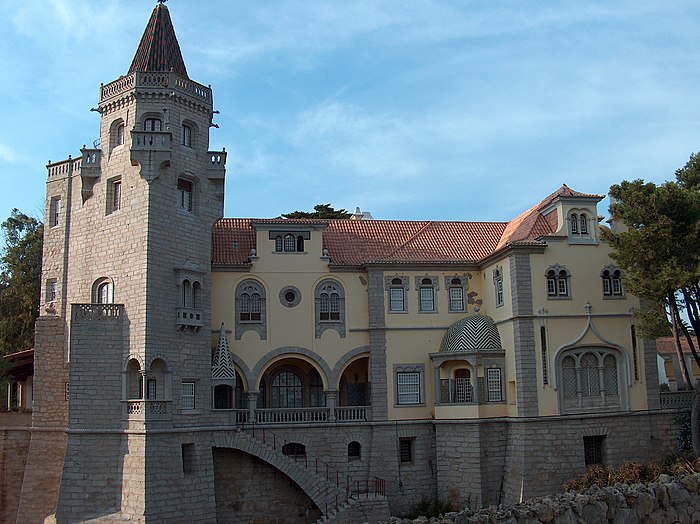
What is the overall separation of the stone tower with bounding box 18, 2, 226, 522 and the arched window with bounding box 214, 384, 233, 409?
2.44 meters

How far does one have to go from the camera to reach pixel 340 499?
30.9m

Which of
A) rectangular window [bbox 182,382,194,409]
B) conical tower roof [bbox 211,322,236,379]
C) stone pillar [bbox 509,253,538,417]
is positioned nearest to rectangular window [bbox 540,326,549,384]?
stone pillar [bbox 509,253,538,417]

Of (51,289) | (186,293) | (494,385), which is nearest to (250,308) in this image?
(186,293)

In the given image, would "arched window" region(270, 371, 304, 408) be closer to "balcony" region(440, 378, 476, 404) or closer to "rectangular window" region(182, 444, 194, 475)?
"rectangular window" region(182, 444, 194, 475)

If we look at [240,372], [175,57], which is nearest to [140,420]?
[240,372]

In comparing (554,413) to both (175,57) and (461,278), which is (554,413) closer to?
(461,278)

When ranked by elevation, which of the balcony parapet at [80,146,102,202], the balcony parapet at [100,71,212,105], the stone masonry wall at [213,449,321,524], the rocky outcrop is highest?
the balcony parapet at [100,71,212,105]

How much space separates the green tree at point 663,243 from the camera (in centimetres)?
2928

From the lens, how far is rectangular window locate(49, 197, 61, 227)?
34375mm

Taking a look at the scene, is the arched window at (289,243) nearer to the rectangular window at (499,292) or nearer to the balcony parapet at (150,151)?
the balcony parapet at (150,151)

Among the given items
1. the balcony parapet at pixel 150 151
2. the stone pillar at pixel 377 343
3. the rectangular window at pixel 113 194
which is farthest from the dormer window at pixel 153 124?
the stone pillar at pixel 377 343

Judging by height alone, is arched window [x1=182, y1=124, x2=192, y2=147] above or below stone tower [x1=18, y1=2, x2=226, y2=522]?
above

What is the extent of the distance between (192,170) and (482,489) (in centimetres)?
1768

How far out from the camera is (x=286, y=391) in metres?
36.1
